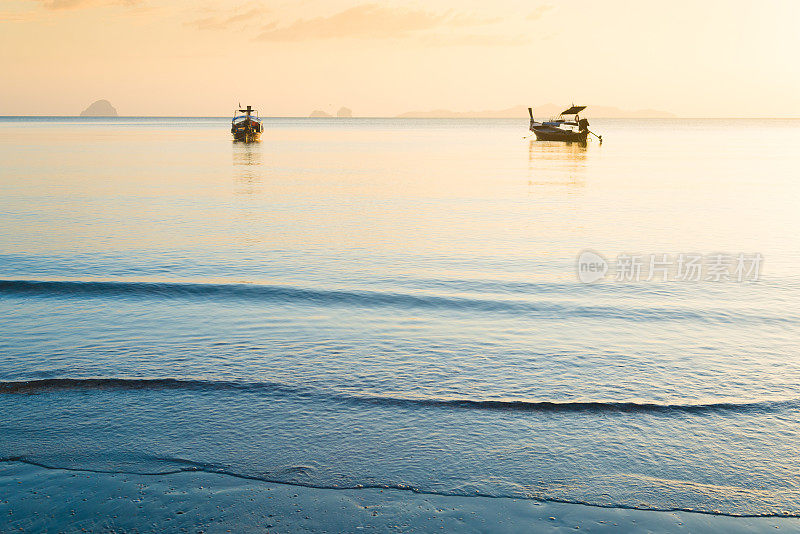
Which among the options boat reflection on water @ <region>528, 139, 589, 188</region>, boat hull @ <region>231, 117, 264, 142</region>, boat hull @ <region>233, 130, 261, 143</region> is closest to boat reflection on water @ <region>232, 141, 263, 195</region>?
boat reflection on water @ <region>528, 139, 589, 188</region>

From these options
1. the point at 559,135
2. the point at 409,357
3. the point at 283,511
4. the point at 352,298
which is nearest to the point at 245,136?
the point at 559,135

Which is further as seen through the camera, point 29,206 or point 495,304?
point 29,206

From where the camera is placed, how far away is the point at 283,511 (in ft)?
18.3

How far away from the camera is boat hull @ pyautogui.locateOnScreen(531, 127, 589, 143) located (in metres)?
100.0

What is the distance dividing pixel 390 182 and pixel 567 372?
32.6m

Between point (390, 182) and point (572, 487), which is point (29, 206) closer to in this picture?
point (390, 182)

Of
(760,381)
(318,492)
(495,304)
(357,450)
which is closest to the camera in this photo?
(318,492)

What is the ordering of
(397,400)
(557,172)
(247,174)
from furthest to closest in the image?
(557,172)
(247,174)
(397,400)

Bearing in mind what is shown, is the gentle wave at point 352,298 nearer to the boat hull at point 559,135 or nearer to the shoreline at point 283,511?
the shoreline at point 283,511

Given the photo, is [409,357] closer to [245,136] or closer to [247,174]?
[247,174]

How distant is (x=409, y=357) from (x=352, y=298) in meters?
4.23

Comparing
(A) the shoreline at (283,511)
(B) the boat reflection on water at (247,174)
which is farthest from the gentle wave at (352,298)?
(B) the boat reflection on water at (247,174)

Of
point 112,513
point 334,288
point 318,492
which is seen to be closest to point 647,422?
point 318,492

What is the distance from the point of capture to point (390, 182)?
40.9 meters
